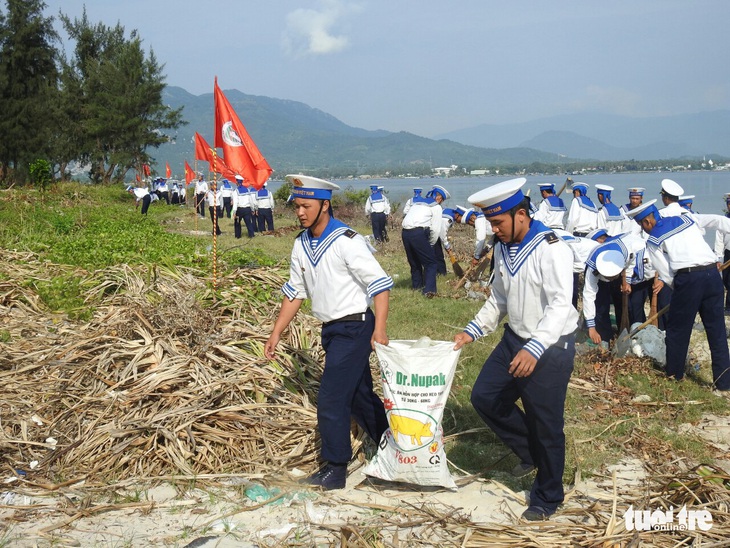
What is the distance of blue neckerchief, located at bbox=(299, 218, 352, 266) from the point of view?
178 inches

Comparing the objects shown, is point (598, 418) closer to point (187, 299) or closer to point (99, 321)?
point (187, 299)

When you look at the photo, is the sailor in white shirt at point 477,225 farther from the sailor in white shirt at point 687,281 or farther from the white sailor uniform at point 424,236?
the sailor in white shirt at point 687,281

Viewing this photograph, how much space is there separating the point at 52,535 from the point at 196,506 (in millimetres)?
819

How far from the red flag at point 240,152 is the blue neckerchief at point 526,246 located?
492 cm

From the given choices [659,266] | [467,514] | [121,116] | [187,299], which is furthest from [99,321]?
[121,116]

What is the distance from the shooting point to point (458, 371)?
7.27 metres

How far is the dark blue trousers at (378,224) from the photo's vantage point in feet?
63.8

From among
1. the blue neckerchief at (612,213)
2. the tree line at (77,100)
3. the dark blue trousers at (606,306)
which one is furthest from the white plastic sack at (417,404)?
the tree line at (77,100)

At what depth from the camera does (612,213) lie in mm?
12750

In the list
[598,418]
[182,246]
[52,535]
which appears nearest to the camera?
[52,535]

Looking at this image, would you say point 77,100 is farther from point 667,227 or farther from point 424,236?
point 667,227

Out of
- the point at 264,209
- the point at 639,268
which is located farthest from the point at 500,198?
the point at 264,209

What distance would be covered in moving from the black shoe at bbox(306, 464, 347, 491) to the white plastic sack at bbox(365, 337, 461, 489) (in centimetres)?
38

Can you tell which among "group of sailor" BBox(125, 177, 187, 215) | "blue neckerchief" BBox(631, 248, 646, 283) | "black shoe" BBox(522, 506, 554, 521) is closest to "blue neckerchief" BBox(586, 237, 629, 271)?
"blue neckerchief" BBox(631, 248, 646, 283)
